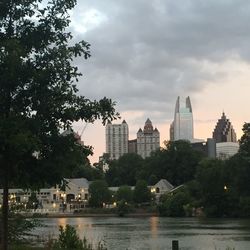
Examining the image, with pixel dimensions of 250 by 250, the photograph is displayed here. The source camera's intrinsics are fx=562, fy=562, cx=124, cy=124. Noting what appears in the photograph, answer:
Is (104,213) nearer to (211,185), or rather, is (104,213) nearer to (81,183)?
(81,183)

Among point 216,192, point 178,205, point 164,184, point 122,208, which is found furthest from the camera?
point 164,184

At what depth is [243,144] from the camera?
10425 centimetres

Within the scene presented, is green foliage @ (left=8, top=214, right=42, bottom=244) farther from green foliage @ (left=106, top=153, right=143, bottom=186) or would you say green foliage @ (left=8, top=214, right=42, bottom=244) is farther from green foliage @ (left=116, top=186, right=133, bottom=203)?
green foliage @ (left=106, top=153, right=143, bottom=186)

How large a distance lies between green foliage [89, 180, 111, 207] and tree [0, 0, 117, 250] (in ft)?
430

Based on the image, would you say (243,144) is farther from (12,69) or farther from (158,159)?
(12,69)

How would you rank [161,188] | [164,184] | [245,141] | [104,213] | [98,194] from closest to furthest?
[245,141] < [104,213] < [98,194] < [161,188] < [164,184]

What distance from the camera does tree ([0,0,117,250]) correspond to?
11.9m

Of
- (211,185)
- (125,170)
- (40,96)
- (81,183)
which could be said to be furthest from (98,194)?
(40,96)

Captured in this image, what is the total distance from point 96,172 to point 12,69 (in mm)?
167059

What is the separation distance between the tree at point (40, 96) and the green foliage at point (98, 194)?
131055 millimetres

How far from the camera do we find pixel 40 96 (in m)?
12.2

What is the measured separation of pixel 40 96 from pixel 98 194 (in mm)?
132413

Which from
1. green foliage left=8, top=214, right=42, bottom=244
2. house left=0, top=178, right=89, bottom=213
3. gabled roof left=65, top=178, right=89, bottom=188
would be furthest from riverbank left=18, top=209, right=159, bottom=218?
green foliage left=8, top=214, right=42, bottom=244

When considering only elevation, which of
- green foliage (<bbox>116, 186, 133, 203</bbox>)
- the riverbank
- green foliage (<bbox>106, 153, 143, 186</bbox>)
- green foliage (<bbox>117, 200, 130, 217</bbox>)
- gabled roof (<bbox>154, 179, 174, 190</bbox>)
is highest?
green foliage (<bbox>106, 153, 143, 186</bbox>)
